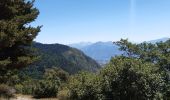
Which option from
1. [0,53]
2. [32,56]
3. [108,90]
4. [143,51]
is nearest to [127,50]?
[143,51]

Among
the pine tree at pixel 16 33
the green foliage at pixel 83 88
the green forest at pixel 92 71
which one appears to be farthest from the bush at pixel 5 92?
the green foliage at pixel 83 88

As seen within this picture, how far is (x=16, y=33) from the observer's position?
95.9 feet

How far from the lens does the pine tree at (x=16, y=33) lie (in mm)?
28203

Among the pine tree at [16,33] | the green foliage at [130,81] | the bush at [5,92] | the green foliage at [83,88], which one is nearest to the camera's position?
the green foliage at [130,81]

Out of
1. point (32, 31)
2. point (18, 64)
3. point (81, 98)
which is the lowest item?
point (81, 98)

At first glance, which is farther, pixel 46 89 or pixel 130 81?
pixel 46 89

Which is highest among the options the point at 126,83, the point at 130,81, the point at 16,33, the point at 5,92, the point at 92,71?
the point at 16,33

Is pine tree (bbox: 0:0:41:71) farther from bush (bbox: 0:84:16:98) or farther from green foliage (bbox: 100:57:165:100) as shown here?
green foliage (bbox: 100:57:165:100)

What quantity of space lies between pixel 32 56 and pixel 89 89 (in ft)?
45.0

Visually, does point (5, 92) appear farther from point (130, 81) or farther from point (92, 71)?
point (130, 81)

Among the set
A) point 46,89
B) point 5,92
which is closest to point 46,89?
point 46,89

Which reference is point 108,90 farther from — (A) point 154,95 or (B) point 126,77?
(A) point 154,95

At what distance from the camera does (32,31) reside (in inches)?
1287

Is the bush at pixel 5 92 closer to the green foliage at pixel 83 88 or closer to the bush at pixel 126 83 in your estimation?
the green foliage at pixel 83 88
